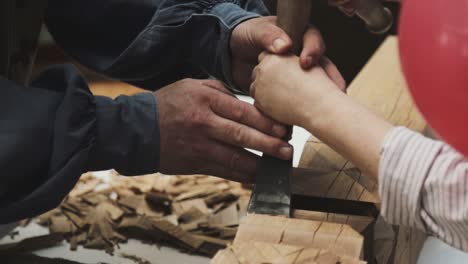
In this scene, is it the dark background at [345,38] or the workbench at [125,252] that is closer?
the workbench at [125,252]

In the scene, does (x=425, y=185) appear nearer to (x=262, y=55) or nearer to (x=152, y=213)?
(x=262, y=55)

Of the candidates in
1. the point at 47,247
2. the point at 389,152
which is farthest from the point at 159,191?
the point at 389,152

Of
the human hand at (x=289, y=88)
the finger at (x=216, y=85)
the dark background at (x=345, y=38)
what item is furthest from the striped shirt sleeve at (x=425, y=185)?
the dark background at (x=345, y=38)

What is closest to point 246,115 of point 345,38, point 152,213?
point 152,213

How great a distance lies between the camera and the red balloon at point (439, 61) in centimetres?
51

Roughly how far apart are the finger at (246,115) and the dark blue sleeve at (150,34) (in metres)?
0.13

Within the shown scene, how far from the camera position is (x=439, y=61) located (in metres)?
0.53

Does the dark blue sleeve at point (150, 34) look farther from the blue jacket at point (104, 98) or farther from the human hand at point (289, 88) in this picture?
the human hand at point (289, 88)

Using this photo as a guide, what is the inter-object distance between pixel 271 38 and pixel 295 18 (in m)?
0.04

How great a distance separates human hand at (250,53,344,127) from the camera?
839 millimetres

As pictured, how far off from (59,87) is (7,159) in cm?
14

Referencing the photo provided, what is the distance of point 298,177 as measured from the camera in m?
0.96

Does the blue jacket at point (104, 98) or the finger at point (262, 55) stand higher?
the finger at point (262, 55)

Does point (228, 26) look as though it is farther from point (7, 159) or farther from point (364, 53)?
point (364, 53)
